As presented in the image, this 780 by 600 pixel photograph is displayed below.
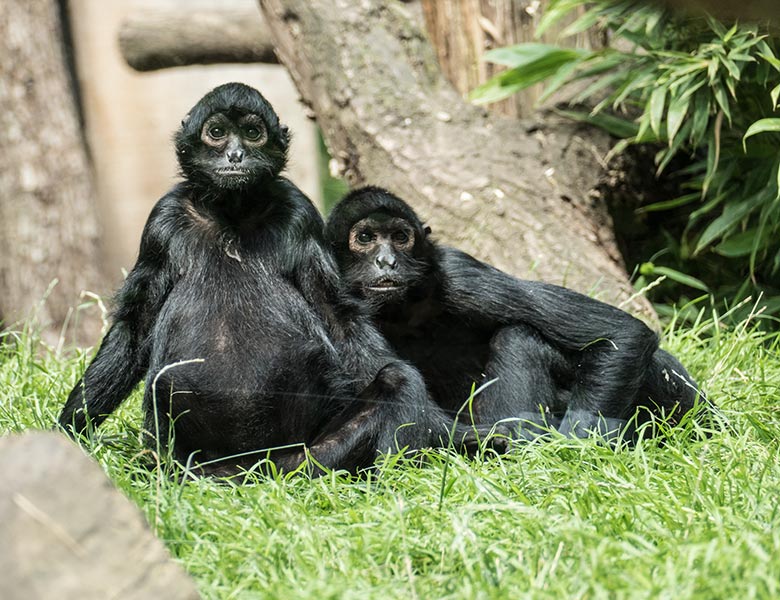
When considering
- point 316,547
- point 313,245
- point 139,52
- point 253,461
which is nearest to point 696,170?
point 313,245

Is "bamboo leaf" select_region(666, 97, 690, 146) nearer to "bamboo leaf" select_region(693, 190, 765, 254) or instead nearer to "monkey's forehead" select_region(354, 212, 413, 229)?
"bamboo leaf" select_region(693, 190, 765, 254)

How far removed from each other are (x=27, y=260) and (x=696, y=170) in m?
6.94

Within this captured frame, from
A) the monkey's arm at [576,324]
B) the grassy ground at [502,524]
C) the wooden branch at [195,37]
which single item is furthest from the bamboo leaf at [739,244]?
the wooden branch at [195,37]

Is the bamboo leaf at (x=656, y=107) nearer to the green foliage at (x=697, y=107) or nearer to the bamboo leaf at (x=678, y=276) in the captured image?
the green foliage at (x=697, y=107)

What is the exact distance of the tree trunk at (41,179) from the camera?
35.6 ft

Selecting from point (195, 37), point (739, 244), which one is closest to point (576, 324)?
point (739, 244)

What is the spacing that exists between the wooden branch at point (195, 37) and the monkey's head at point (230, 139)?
6.26m

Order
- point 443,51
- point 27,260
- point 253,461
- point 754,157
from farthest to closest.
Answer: point 27,260 < point 443,51 < point 754,157 < point 253,461

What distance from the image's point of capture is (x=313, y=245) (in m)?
5.36

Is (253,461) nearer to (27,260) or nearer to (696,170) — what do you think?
(696,170)

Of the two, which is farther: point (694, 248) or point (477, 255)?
point (694, 248)

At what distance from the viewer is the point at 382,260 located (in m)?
5.55

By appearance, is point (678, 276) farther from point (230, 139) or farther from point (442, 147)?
point (230, 139)

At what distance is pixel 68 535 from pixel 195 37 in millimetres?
9027
